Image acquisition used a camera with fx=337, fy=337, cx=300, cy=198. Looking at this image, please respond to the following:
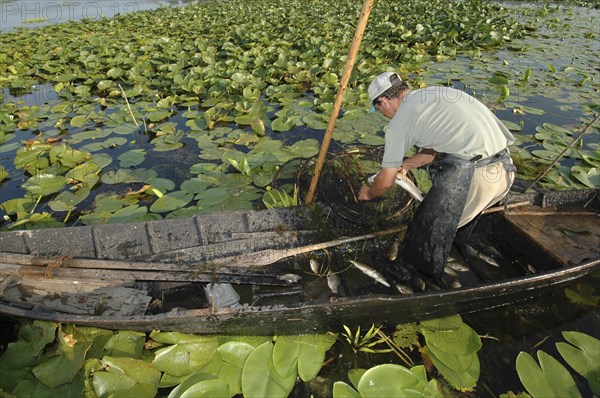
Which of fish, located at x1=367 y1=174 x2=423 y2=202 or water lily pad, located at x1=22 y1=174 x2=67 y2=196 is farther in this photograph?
water lily pad, located at x1=22 y1=174 x2=67 y2=196

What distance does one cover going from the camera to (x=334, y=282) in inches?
128

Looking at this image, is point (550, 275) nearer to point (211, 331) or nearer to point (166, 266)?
point (211, 331)

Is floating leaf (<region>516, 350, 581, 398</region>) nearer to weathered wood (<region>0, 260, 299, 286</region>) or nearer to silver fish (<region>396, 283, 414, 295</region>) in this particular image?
silver fish (<region>396, 283, 414, 295</region>)

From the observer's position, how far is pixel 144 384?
250 centimetres

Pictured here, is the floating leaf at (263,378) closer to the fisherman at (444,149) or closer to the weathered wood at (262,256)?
the weathered wood at (262,256)

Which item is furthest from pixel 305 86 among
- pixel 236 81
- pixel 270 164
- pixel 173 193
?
pixel 173 193

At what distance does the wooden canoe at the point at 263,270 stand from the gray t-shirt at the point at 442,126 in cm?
109

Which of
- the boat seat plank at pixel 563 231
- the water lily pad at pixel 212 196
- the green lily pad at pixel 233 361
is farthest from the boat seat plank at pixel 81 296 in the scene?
the boat seat plank at pixel 563 231

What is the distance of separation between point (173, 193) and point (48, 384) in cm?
262

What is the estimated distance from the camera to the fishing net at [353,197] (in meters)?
3.64

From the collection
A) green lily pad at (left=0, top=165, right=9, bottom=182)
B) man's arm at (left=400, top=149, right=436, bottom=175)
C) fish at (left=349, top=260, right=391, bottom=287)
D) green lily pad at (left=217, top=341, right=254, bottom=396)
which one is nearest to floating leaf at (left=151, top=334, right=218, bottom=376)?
green lily pad at (left=217, top=341, right=254, bottom=396)

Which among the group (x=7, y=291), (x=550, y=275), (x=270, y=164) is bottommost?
(x=7, y=291)

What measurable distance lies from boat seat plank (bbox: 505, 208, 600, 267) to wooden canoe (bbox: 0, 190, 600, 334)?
1 centimetres

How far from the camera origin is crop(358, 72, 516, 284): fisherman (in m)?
2.58
